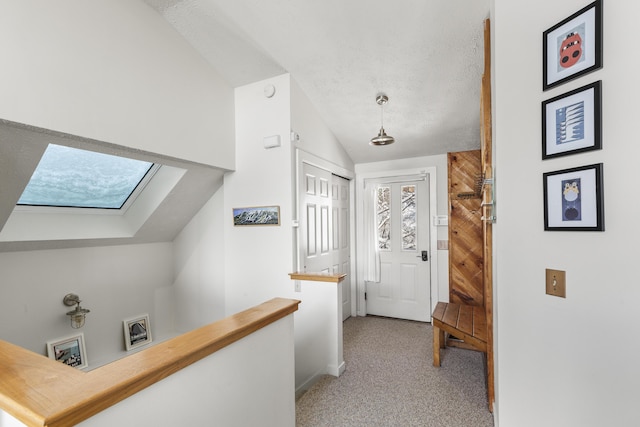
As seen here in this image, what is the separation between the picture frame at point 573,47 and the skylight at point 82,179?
2.92 meters

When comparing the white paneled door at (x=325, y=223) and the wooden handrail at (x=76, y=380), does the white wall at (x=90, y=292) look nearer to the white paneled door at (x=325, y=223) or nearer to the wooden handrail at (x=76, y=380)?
the white paneled door at (x=325, y=223)

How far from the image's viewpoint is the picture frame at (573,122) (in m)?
1.23

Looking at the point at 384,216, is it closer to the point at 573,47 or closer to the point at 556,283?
the point at 556,283

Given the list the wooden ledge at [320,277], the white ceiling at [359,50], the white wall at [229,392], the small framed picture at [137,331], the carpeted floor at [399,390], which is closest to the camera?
the white wall at [229,392]

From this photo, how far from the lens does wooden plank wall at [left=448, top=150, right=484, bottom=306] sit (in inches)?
133

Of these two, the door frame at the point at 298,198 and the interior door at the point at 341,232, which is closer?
the door frame at the point at 298,198

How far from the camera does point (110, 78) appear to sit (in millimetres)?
2141

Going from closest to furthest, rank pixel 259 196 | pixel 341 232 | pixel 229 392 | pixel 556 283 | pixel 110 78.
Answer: pixel 229 392
pixel 556 283
pixel 110 78
pixel 259 196
pixel 341 232

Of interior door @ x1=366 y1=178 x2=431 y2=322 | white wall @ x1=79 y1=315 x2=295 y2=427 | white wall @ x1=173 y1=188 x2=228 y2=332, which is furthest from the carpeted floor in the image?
white wall @ x1=173 y1=188 x2=228 y2=332

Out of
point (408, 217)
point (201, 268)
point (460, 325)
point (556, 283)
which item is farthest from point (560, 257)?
point (201, 268)

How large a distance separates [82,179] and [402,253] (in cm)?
350

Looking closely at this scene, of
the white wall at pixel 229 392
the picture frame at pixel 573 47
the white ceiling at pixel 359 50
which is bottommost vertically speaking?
the white wall at pixel 229 392

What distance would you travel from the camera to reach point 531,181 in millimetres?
1479

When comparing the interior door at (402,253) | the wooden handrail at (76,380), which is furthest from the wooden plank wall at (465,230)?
the wooden handrail at (76,380)
